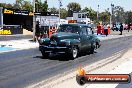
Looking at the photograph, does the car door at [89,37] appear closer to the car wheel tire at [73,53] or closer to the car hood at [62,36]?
the car hood at [62,36]

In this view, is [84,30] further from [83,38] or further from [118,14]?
[118,14]

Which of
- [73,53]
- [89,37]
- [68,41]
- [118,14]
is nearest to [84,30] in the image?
[89,37]

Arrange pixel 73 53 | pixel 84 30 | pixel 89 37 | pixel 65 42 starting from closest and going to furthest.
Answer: pixel 65 42
pixel 73 53
pixel 84 30
pixel 89 37

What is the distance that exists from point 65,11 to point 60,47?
12753 centimetres

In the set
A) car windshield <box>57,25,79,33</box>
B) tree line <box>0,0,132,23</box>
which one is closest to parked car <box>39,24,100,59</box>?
car windshield <box>57,25,79,33</box>

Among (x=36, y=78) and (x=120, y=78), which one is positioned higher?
(x=120, y=78)

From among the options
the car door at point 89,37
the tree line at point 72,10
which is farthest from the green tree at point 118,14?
the car door at point 89,37

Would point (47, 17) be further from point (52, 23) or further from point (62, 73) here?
point (62, 73)

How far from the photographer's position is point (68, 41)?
1523cm

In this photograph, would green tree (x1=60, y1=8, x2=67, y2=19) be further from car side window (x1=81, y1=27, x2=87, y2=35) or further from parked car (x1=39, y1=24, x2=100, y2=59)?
parked car (x1=39, y1=24, x2=100, y2=59)

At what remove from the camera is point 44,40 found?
15.6m

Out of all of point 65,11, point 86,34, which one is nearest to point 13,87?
point 86,34

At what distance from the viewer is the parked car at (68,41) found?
15250 mm

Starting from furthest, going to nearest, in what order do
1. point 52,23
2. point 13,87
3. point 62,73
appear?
point 52,23 < point 62,73 < point 13,87
